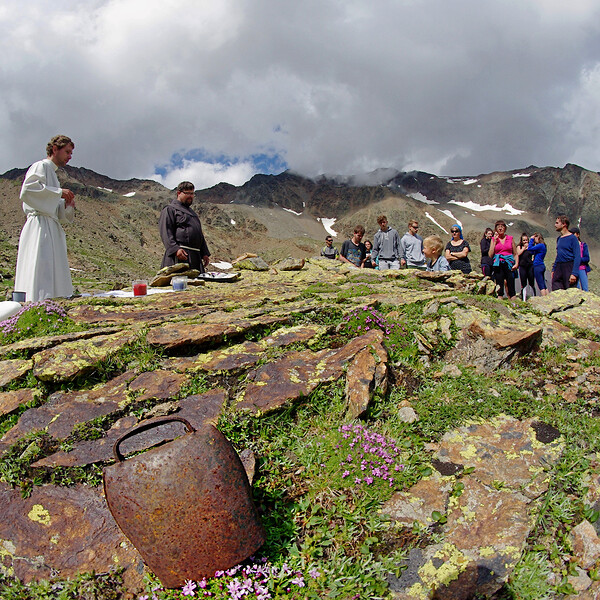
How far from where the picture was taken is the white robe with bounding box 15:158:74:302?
806 centimetres

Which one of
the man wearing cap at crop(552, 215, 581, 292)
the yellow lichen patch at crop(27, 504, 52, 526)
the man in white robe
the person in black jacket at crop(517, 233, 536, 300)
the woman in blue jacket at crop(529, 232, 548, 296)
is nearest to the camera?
the yellow lichen patch at crop(27, 504, 52, 526)

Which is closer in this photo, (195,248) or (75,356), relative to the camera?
(75,356)

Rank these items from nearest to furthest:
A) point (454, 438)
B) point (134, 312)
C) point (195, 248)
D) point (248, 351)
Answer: point (454, 438) < point (248, 351) < point (134, 312) < point (195, 248)

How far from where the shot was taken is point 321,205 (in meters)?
182

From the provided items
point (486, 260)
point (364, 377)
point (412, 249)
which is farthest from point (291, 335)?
point (486, 260)

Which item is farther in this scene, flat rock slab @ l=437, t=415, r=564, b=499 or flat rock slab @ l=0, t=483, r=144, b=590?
flat rock slab @ l=437, t=415, r=564, b=499

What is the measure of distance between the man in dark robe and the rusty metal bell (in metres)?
8.23

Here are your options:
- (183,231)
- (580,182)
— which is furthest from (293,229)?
(183,231)

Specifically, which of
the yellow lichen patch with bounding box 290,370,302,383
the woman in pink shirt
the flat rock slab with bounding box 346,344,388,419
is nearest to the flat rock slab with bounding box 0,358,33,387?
the yellow lichen patch with bounding box 290,370,302,383

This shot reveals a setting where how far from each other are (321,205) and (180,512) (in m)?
184

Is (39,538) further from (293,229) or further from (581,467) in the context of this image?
(293,229)

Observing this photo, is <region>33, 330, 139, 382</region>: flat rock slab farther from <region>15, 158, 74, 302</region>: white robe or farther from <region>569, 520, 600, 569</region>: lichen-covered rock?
<region>569, 520, 600, 569</region>: lichen-covered rock

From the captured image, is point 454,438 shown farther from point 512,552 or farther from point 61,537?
point 61,537

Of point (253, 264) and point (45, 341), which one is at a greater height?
point (253, 264)
